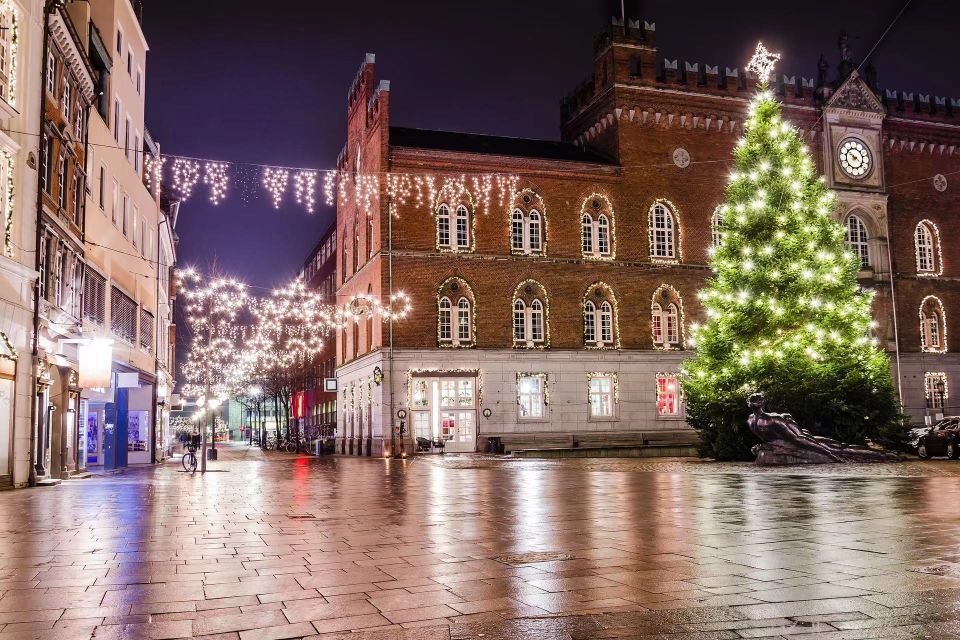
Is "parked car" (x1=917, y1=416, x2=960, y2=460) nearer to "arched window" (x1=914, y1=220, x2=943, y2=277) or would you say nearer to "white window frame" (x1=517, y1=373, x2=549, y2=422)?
"white window frame" (x1=517, y1=373, x2=549, y2=422)

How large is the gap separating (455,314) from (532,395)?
5274 millimetres

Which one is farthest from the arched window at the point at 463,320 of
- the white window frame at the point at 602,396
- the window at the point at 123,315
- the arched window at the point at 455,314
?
the window at the point at 123,315

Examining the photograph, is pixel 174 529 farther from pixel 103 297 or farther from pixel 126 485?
pixel 103 297

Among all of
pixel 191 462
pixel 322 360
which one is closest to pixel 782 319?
pixel 191 462

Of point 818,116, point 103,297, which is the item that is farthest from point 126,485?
point 818,116

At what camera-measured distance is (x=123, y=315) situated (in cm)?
3259

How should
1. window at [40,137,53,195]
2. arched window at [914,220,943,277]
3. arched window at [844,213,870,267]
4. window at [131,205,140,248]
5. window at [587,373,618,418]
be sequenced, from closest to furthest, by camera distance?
window at [40,137,53,195]
window at [131,205,140,248]
window at [587,373,618,418]
arched window at [844,213,870,267]
arched window at [914,220,943,277]

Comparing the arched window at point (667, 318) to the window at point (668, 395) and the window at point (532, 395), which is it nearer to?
the window at point (668, 395)

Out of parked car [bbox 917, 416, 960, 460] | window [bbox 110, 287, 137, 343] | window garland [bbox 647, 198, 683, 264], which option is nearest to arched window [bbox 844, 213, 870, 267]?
window garland [bbox 647, 198, 683, 264]

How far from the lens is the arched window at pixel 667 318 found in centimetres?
4388

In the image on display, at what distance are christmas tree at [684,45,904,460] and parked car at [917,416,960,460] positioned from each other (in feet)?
6.75

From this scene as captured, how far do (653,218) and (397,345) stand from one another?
14.7 m

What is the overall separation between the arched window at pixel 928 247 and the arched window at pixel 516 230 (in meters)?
23.1

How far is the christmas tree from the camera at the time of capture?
27484 mm
